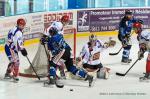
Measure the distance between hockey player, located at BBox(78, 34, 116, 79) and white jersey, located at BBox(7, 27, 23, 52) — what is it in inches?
37.3

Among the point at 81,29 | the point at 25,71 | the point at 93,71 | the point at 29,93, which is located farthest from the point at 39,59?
the point at 81,29

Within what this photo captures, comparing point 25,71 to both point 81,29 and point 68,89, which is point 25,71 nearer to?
point 68,89

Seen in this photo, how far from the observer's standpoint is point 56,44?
6727 mm

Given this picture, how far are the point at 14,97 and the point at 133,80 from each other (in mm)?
2101

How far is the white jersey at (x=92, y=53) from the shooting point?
7.46 metres

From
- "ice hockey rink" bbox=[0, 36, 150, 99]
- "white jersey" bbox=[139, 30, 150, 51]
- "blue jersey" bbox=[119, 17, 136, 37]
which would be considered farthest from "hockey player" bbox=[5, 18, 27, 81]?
"blue jersey" bbox=[119, 17, 136, 37]

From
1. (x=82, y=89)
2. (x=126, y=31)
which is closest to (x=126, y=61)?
(x=126, y=31)

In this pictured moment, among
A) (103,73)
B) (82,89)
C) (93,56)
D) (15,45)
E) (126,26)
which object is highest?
(126,26)

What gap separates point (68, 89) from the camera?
6.70 metres

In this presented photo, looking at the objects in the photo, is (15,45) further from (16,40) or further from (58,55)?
(58,55)

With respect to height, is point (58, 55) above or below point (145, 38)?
below

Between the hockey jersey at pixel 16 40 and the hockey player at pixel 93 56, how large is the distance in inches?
37.3

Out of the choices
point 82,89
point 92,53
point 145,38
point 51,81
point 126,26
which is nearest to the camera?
point 82,89

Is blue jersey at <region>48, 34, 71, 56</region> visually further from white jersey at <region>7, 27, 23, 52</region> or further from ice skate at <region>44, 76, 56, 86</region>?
white jersey at <region>7, 27, 23, 52</region>
